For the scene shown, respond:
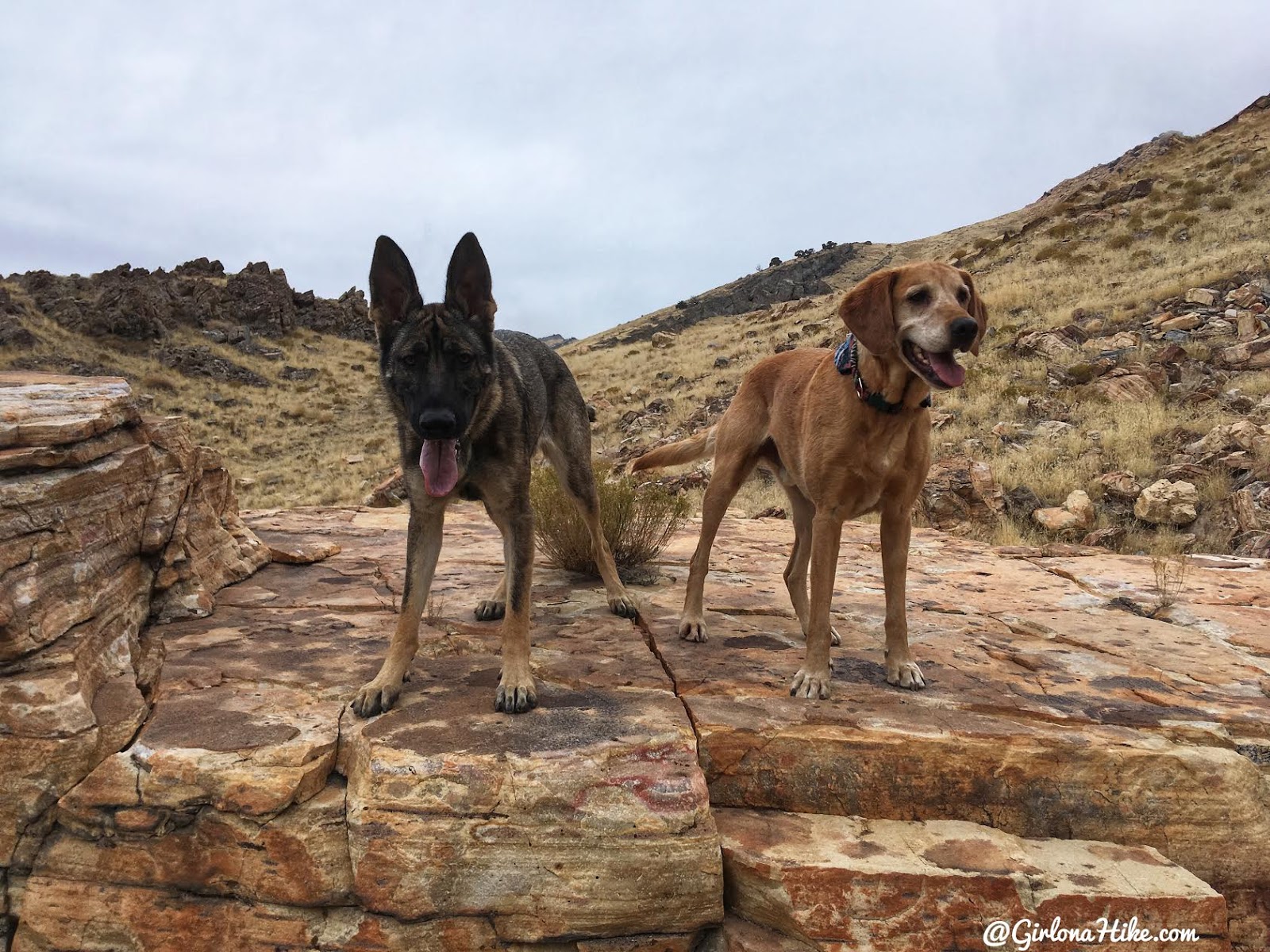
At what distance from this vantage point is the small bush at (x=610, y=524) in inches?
237

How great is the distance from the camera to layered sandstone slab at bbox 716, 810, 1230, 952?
267cm

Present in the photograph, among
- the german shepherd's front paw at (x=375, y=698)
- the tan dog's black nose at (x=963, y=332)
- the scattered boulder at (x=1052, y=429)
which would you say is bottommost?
the german shepherd's front paw at (x=375, y=698)

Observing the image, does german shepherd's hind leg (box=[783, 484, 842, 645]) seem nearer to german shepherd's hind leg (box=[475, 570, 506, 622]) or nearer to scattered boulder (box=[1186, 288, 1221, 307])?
german shepherd's hind leg (box=[475, 570, 506, 622])

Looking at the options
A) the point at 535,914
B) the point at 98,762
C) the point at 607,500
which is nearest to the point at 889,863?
the point at 535,914

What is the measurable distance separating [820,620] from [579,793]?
1.50m

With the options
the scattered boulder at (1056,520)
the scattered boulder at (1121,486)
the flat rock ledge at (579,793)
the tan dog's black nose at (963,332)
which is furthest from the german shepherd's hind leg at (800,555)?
the scattered boulder at (1121,486)

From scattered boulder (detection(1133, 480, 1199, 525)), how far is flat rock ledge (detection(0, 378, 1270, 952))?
15.1ft

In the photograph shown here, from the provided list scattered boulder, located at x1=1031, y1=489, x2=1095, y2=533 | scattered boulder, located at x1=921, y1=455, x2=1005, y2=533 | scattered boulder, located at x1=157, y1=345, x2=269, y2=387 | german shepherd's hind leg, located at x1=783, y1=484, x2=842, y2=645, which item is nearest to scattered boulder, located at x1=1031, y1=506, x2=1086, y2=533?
scattered boulder, located at x1=1031, y1=489, x2=1095, y2=533

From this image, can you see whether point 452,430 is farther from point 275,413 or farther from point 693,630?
point 275,413

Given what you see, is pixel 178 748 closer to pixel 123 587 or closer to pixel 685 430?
pixel 123 587

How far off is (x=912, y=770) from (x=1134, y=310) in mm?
15775

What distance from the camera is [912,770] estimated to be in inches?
123

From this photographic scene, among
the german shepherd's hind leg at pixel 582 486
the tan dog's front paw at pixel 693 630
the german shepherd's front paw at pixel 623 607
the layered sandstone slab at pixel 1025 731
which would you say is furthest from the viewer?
the german shepherd's hind leg at pixel 582 486

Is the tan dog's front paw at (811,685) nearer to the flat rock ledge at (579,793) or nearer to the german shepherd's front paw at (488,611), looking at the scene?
the flat rock ledge at (579,793)
